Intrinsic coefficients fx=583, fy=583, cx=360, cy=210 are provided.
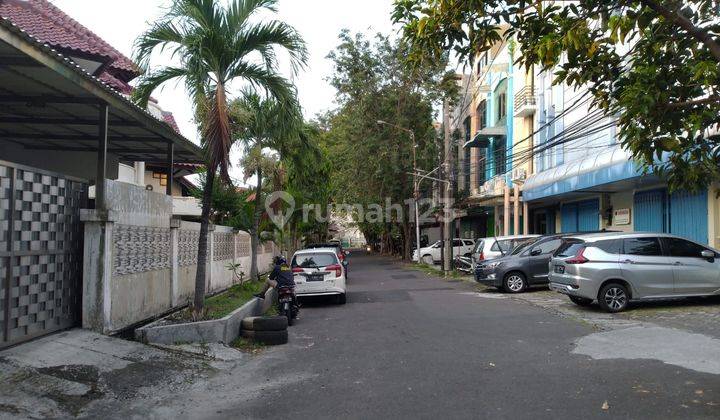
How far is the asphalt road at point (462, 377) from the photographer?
5.82 meters

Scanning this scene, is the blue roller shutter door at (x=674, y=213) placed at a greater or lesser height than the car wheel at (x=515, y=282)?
greater

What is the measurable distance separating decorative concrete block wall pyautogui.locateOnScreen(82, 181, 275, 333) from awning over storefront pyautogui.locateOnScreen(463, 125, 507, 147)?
2237 cm

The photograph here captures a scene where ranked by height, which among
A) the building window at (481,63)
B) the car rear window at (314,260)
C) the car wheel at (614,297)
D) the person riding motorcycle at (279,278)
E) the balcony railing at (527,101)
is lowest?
the car wheel at (614,297)

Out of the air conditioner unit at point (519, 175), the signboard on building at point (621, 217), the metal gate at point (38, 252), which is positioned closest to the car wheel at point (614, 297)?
the metal gate at point (38, 252)

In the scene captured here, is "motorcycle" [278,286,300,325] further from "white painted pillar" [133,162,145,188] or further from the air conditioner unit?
the air conditioner unit

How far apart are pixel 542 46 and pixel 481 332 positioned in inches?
240

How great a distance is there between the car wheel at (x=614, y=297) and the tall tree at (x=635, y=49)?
6.19 m

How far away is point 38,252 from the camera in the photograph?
7.38 meters

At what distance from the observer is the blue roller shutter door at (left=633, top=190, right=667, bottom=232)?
63.8 feet

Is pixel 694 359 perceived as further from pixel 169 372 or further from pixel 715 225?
pixel 715 225

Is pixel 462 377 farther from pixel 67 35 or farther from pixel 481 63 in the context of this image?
pixel 481 63

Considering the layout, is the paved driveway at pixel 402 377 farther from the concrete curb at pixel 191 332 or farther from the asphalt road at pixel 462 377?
the concrete curb at pixel 191 332

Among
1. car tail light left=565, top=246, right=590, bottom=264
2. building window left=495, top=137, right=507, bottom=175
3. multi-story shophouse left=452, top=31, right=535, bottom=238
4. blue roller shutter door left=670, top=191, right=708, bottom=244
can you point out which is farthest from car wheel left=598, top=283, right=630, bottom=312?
building window left=495, top=137, right=507, bottom=175

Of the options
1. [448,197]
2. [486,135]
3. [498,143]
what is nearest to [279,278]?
[448,197]
